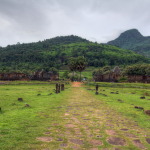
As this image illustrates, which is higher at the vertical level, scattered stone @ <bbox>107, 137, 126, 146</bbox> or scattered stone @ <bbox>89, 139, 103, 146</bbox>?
scattered stone @ <bbox>89, 139, 103, 146</bbox>

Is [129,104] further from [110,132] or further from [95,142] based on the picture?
[95,142]

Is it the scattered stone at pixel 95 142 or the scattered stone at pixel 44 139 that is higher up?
the scattered stone at pixel 44 139

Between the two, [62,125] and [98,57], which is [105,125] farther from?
[98,57]

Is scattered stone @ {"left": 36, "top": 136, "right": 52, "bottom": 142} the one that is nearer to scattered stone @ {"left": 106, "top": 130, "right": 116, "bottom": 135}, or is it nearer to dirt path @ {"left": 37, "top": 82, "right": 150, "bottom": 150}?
dirt path @ {"left": 37, "top": 82, "right": 150, "bottom": 150}

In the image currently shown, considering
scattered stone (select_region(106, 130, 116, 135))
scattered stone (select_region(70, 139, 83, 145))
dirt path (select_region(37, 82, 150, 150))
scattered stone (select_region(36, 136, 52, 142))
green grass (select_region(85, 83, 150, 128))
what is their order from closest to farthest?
dirt path (select_region(37, 82, 150, 150)), scattered stone (select_region(70, 139, 83, 145)), scattered stone (select_region(36, 136, 52, 142)), scattered stone (select_region(106, 130, 116, 135)), green grass (select_region(85, 83, 150, 128))

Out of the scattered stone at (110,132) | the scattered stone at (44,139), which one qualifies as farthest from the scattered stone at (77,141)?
the scattered stone at (110,132)

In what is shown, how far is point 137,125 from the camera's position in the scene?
7.77m

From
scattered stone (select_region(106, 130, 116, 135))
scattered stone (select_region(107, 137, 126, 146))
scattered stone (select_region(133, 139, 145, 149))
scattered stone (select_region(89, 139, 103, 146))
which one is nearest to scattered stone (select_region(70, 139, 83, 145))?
scattered stone (select_region(89, 139, 103, 146))

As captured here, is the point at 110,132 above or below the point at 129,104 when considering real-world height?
above

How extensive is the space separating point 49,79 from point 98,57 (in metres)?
115

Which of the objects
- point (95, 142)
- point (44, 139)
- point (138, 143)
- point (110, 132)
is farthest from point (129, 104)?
point (44, 139)

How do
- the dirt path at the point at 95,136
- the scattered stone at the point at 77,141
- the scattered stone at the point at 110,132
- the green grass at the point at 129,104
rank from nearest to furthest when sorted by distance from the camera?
the dirt path at the point at 95,136 < the scattered stone at the point at 77,141 < the scattered stone at the point at 110,132 < the green grass at the point at 129,104

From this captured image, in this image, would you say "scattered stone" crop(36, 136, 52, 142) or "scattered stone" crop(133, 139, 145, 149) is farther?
"scattered stone" crop(36, 136, 52, 142)

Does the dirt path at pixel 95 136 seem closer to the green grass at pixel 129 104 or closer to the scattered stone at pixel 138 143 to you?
the scattered stone at pixel 138 143
